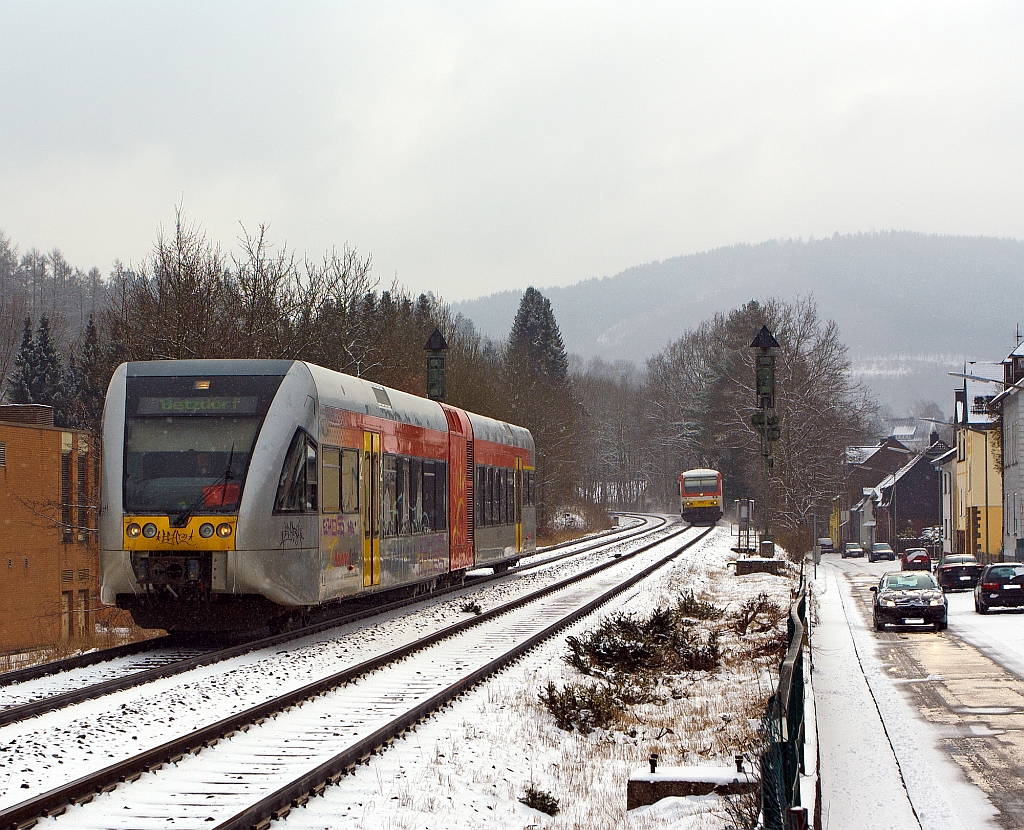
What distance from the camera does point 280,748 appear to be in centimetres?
963

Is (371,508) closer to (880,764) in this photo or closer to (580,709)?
(580,709)

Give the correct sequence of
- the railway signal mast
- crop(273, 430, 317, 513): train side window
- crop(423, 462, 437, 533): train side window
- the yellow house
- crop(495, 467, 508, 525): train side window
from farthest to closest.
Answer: the yellow house → the railway signal mast → crop(495, 467, 508, 525): train side window → crop(423, 462, 437, 533): train side window → crop(273, 430, 317, 513): train side window

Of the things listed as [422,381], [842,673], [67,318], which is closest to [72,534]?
[422,381]

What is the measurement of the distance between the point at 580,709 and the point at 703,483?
63576mm

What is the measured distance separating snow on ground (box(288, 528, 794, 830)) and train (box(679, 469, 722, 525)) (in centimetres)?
5843

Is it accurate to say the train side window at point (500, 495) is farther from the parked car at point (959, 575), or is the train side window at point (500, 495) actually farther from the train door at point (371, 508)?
the parked car at point (959, 575)

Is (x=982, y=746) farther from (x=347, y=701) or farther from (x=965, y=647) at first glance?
(x=965, y=647)

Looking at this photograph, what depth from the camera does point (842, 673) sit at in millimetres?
17438

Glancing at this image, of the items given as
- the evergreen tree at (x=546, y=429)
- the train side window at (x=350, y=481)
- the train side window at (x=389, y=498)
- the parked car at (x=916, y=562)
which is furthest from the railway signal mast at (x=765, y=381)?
the evergreen tree at (x=546, y=429)

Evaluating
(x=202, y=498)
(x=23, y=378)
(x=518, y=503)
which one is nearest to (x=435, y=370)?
(x=518, y=503)

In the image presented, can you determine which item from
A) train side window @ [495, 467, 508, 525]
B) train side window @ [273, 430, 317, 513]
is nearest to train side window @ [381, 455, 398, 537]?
train side window @ [273, 430, 317, 513]

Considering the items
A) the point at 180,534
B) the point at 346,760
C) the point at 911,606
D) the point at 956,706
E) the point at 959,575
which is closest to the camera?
the point at 346,760

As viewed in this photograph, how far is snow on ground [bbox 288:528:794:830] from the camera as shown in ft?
26.1

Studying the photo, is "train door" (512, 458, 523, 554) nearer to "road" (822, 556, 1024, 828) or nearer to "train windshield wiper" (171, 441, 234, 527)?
"road" (822, 556, 1024, 828)
